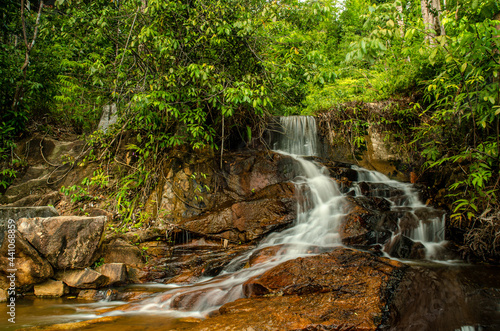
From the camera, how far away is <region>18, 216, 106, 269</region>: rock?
4.30m

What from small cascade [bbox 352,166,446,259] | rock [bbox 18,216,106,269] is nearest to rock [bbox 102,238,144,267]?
rock [bbox 18,216,106,269]

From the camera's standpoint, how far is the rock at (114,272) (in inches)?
176

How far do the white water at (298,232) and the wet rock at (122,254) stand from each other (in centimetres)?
123

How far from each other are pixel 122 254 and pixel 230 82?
3.96 meters

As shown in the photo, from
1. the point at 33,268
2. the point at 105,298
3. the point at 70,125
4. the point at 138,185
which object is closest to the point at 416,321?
the point at 105,298

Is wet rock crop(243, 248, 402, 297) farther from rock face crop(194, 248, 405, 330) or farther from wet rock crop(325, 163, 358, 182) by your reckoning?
wet rock crop(325, 163, 358, 182)

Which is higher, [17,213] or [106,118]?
[106,118]

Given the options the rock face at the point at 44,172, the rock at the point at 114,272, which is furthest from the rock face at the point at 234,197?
the rock face at the point at 44,172

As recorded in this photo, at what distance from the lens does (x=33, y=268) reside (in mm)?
4129

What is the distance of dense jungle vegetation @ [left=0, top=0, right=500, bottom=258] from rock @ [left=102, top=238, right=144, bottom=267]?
1176mm

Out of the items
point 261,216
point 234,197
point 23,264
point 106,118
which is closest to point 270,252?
point 261,216

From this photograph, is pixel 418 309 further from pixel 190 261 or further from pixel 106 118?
pixel 106 118

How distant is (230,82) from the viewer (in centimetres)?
602

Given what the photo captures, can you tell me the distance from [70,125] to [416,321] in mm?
9862
